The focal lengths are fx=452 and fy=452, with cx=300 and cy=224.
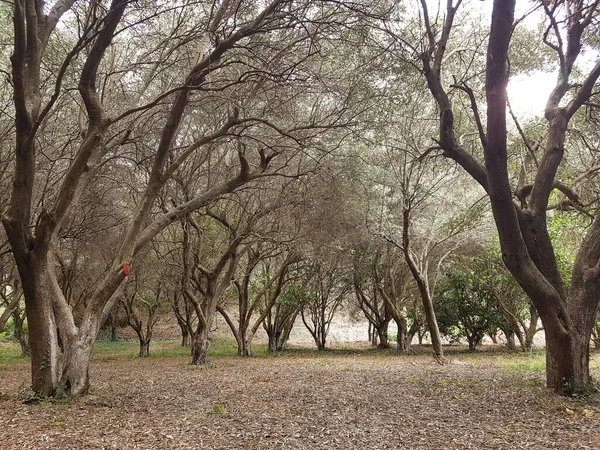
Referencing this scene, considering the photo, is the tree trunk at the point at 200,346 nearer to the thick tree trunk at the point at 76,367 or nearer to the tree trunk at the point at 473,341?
the thick tree trunk at the point at 76,367

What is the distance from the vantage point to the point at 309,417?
17.9 ft

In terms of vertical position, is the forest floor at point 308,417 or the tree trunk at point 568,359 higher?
the tree trunk at point 568,359

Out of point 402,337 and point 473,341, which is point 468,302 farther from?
point 402,337

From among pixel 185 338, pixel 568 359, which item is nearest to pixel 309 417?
pixel 568 359

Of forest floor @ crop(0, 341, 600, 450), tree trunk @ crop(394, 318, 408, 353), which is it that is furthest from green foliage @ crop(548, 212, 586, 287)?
forest floor @ crop(0, 341, 600, 450)

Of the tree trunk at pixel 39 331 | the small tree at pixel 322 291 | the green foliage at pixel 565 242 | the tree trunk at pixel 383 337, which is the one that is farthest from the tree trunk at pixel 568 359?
the tree trunk at pixel 383 337

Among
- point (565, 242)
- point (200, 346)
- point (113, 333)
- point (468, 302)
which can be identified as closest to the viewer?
point (200, 346)

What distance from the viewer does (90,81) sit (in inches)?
240

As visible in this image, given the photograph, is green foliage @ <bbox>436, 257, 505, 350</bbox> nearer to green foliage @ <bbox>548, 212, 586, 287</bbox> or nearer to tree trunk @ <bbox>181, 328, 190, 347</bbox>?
green foliage @ <bbox>548, 212, 586, 287</bbox>

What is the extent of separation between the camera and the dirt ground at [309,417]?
433cm

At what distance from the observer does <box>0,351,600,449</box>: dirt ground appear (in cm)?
433

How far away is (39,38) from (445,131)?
5.79 m

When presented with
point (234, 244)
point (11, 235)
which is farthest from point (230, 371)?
point (11, 235)

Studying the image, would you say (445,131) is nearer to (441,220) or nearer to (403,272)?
(441,220)
